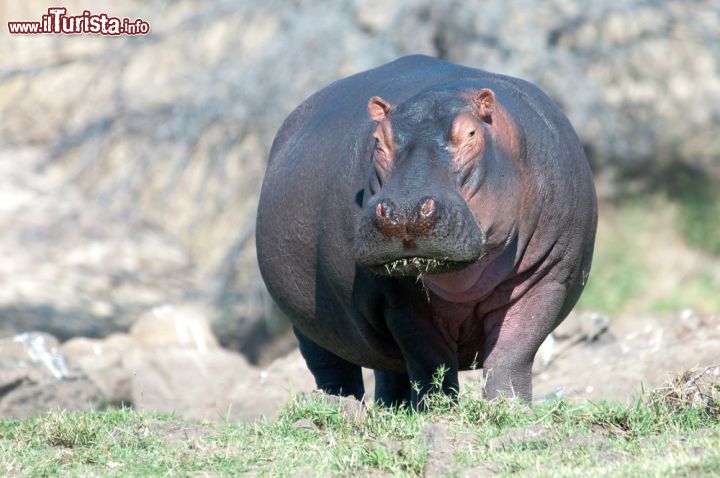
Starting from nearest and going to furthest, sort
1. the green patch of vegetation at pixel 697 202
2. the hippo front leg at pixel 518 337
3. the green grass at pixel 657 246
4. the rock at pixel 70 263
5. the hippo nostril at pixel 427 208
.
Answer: the hippo nostril at pixel 427 208 < the hippo front leg at pixel 518 337 < the rock at pixel 70 263 < the green grass at pixel 657 246 < the green patch of vegetation at pixel 697 202

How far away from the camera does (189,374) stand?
10945 mm

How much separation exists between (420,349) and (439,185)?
0.98 metres

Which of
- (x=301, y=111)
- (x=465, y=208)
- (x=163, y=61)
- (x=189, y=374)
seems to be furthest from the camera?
(x=163, y=61)

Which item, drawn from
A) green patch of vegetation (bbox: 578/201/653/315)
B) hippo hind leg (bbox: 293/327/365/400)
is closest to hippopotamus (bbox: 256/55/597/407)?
hippo hind leg (bbox: 293/327/365/400)

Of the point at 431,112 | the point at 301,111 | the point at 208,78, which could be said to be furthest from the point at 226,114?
the point at 431,112

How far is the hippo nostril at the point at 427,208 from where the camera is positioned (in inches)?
195

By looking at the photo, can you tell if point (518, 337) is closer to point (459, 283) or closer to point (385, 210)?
point (459, 283)

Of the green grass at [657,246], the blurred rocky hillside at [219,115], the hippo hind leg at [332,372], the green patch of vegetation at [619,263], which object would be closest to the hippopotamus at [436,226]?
the hippo hind leg at [332,372]

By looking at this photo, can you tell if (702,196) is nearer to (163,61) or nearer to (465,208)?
(163,61)

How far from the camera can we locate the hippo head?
5023mm

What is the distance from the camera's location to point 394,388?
23.7ft

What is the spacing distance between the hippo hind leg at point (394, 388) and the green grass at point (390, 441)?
159cm

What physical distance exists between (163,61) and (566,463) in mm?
11085

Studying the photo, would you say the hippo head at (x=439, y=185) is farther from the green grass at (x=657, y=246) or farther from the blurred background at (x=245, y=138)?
the green grass at (x=657, y=246)
